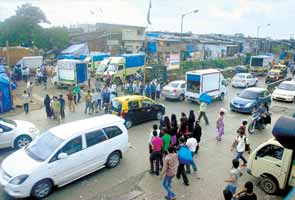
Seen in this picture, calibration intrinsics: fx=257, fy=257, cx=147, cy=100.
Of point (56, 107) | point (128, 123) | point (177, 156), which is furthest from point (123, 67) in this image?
point (177, 156)

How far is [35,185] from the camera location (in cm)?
705

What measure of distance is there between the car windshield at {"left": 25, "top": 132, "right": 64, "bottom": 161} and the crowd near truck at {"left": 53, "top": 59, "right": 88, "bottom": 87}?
608 inches

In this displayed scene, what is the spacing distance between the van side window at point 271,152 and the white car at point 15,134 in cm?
883

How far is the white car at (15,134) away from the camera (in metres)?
10.2

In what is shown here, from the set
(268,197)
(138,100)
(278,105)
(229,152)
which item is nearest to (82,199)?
(268,197)

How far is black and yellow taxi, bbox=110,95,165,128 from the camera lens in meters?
13.2

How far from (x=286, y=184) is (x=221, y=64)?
1359 inches

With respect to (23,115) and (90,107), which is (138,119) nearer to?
(90,107)

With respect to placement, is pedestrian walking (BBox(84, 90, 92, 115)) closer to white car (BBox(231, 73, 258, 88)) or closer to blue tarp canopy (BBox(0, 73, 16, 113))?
blue tarp canopy (BBox(0, 73, 16, 113))

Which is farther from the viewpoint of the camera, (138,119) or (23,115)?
(23,115)

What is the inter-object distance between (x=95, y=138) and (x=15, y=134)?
4.11 m

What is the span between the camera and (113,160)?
29.7ft

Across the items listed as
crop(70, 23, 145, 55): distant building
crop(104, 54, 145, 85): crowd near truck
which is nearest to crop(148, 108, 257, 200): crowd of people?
crop(104, 54, 145, 85): crowd near truck

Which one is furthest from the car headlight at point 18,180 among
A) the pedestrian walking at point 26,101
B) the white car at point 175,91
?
the white car at point 175,91
